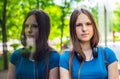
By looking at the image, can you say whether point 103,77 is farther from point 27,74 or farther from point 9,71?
point 9,71

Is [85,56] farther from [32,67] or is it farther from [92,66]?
[32,67]

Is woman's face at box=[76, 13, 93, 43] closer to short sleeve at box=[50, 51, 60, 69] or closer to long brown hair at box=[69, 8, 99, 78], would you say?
long brown hair at box=[69, 8, 99, 78]

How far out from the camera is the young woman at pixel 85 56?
44.6 inches

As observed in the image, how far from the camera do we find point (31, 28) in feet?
4.28

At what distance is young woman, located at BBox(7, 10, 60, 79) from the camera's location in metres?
1.24

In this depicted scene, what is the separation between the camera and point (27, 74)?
124 centimetres

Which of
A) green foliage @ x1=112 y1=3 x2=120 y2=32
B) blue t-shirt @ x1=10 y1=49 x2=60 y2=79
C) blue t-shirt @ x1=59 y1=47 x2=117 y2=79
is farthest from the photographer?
green foliage @ x1=112 y1=3 x2=120 y2=32

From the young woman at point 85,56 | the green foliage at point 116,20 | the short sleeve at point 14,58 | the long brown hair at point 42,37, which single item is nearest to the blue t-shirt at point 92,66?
the young woman at point 85,56

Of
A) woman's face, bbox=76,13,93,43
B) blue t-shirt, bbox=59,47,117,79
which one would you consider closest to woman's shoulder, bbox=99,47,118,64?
blue t-shirt, bbox=59,47,117,79

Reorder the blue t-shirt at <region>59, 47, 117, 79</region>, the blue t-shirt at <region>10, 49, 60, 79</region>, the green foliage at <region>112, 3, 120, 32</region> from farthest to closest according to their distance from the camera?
the green foliage at <region>112, 3, 120, 32</region>, the blue t-shirt at <region>10, 49, 60, 79</region>, the blue t-shirt at <region>59, 47, 117, 79</region>

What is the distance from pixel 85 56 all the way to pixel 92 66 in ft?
0.21

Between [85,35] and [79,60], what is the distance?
12cm

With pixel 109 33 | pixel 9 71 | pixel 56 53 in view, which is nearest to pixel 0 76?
pixel 9 71

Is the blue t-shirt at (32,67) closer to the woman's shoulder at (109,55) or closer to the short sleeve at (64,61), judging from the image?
the short sleeve at (64,61)
